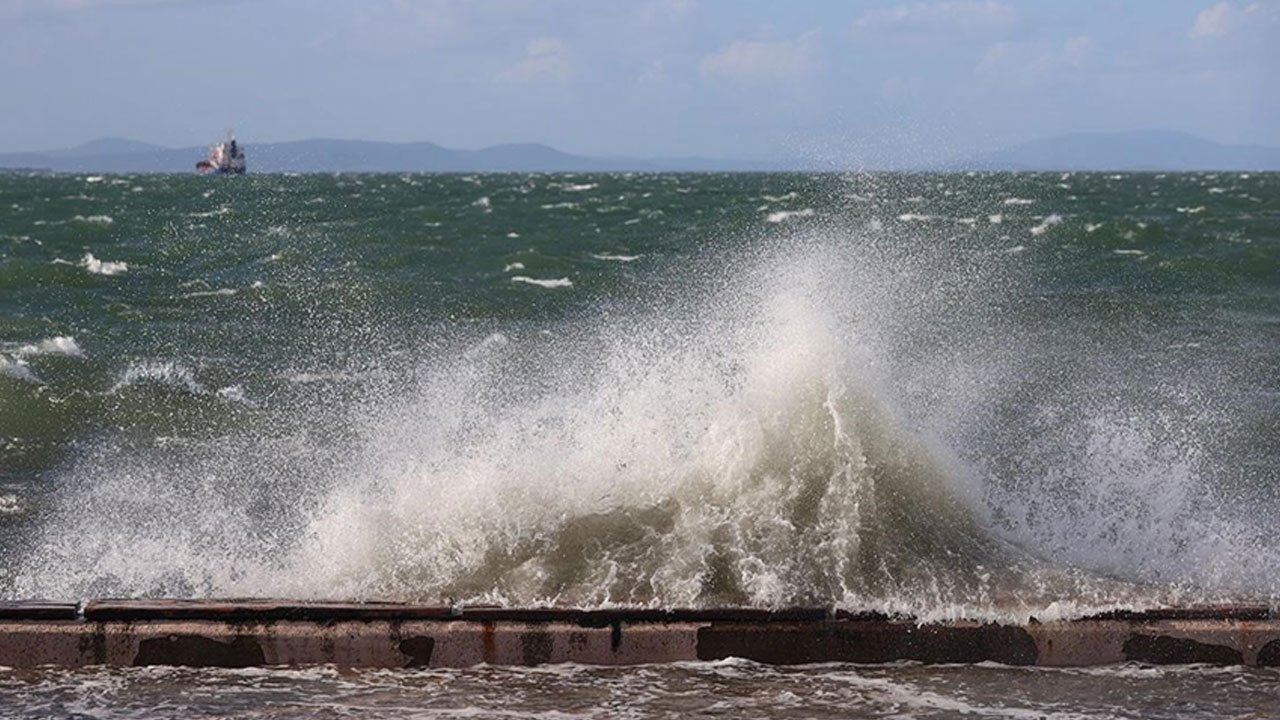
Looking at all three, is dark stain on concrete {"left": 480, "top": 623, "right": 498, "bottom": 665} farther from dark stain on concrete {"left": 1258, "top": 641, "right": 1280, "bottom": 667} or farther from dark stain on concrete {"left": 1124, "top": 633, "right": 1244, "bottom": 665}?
dark stain on concrete {"left": 1258, "top": 641, "right": 1280, "bottom": 667}

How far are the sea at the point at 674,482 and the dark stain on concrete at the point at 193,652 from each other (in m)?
0.08

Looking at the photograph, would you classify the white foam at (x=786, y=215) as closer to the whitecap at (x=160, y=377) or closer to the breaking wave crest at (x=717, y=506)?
the whitecap at (x=160, y=377)

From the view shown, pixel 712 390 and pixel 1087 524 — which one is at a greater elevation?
pixel 712 390

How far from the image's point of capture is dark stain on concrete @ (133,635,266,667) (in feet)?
22.1

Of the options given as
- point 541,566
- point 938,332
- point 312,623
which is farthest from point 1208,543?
point 938,332

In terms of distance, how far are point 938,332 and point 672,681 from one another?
1155cm

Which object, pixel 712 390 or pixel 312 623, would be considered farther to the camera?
pixel 712 390

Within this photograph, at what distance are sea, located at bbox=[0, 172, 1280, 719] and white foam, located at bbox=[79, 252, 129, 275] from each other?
663 cm

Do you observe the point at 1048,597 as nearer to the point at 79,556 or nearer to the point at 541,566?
the point at 541,566

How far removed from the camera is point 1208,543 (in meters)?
8.63

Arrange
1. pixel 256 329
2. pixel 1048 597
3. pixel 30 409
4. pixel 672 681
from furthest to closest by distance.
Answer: pixel 256 329 < pixel 30 409 < pixel 1048 597 < pixel 672 681

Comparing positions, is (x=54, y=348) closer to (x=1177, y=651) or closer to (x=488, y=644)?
(x=488, y=644)

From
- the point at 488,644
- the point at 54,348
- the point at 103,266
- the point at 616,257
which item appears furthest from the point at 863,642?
the point at 616,257

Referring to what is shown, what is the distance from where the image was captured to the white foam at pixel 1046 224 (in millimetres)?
36441
